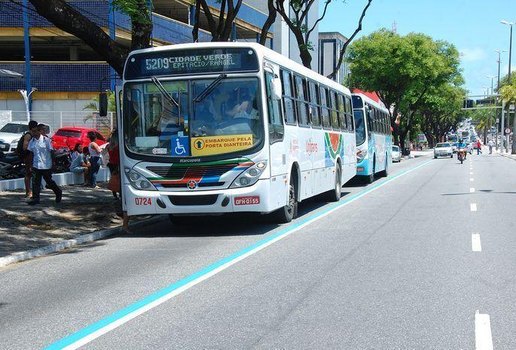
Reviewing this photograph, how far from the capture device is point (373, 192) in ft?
71.9

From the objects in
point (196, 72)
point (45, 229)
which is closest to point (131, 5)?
point (196, 72)

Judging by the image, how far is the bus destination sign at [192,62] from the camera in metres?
11.9

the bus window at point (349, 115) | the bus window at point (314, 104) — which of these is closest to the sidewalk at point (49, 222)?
the bus window at point (314, 104)

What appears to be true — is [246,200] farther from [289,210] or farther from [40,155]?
[40,155]

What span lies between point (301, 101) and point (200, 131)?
372cm

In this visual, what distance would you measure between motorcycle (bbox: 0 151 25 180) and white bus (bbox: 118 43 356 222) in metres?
9.63

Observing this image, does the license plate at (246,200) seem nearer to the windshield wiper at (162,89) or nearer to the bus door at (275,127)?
the bus door at (275,127)

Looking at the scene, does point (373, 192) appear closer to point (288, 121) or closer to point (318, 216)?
point (318, 216)

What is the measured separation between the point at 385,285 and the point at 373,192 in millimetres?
14385

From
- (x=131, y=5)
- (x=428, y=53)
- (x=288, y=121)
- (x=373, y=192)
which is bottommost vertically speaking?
(x=373, y=192)

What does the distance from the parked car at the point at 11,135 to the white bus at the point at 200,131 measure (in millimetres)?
12941

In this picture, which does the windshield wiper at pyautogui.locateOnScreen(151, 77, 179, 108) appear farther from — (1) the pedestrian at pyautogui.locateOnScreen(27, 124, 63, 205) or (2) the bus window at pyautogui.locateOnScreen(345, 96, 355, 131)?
(2) the bus window at pyautogui.locateOnScreen(345, 96, 355, 131)

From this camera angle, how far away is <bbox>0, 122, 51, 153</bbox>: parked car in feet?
79.5

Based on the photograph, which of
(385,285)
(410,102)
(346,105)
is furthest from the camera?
(410,102)
